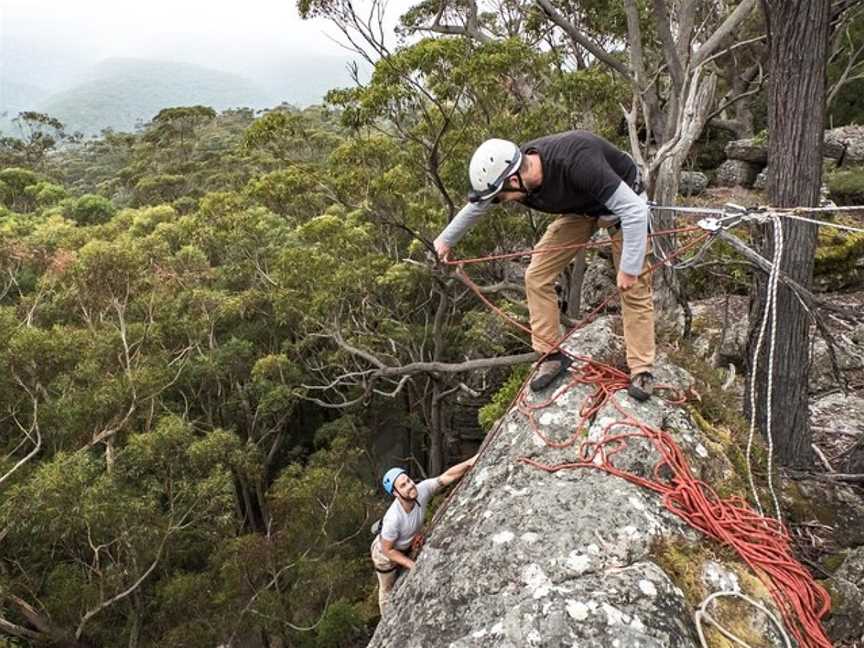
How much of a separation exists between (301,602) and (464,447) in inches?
289

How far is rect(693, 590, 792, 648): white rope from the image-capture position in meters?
2.52

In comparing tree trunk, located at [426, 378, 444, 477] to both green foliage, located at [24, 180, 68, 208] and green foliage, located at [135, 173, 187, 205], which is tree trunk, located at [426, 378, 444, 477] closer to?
green foliage, located at [135, 173, 187, 205]

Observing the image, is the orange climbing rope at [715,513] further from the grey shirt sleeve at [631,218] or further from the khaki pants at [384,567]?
the khaki pants at [384,567]

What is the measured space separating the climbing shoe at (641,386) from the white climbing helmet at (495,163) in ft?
4.75

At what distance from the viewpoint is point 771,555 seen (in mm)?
2990

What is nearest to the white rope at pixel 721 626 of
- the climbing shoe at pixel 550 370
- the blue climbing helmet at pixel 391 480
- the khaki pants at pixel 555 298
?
the khaki pants at pixel 555 298

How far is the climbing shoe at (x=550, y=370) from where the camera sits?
13.8 feet

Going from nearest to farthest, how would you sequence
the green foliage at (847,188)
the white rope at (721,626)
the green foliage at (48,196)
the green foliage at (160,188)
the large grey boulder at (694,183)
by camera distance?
the white rope at (721,626) < the green foliage at (847,188) < the large grey boulder at (694,183) < the green foliage at (48,196) < the green foliage at (160,188)

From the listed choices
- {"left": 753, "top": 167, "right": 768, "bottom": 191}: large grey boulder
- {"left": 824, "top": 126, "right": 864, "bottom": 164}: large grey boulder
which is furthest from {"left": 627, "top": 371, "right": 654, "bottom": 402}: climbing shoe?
{"left": 824, "top": 126, "right": 864, "bottom": 164}: large grey boulder

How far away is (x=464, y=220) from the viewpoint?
403 cm

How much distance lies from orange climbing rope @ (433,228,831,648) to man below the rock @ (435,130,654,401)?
30 cm

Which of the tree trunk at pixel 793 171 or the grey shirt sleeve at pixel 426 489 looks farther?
the grey shirt sleeve at pixel 426 489

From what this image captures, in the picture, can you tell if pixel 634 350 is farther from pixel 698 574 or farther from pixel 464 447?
pixel 464 447

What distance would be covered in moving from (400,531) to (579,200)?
271cm
